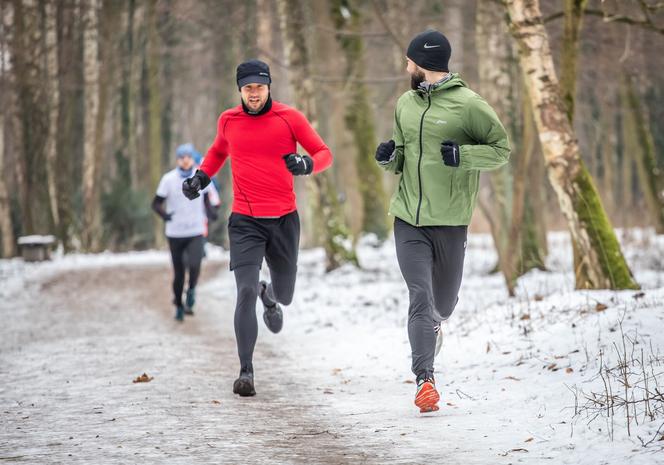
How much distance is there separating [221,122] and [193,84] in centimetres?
3213

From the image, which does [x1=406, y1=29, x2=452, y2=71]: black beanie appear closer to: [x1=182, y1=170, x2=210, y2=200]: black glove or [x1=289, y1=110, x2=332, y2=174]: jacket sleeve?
[x1=289, y1=110, x2=332, y2=174]: jacket sleeve

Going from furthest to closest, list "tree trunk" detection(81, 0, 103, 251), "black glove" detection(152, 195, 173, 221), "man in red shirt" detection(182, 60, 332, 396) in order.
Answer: "tree trunk" detection(81, 0, 103, 251) < "black glove" detection(152, 195, 173, 221) < "man in red shirt" detection(182, 60, 332, 396)

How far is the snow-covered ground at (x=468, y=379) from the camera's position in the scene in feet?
15.5

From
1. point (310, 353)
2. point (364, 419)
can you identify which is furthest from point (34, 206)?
point (364, 419)

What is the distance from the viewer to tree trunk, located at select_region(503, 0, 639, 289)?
8.95 meters

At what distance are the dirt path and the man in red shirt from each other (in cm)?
65

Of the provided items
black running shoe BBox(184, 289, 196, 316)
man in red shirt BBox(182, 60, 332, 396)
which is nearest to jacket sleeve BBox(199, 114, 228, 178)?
man in red shirt BBox(182, 60, 332, 396)

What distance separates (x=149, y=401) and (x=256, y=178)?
1.79 m

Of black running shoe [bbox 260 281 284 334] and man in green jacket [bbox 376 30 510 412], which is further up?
man in green jacket [bbox 376 30 510 412]

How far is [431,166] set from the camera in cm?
592

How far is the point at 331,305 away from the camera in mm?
12734

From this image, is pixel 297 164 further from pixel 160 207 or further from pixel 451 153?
pixel 160 207

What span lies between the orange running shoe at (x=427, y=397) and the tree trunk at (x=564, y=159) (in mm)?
3838

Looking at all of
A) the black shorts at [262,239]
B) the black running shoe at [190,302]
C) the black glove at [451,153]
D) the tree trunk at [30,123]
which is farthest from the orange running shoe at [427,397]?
the tree trunk at [30,123]
